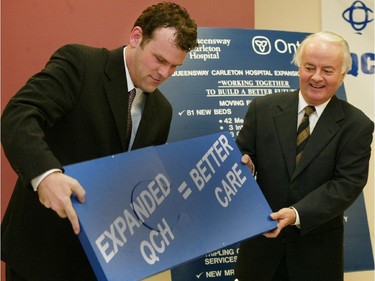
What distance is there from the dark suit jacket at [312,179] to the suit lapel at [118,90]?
0.71 metres

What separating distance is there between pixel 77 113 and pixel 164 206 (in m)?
0.40

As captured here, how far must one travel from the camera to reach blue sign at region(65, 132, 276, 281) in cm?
133

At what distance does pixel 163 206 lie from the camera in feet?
4.97

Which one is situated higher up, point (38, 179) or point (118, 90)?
point (118, 90)

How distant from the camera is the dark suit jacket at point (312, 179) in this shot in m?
2.07

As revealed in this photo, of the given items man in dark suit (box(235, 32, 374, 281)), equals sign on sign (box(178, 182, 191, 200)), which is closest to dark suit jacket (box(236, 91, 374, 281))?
man in dark suit (box(235, 32, 374, 281))

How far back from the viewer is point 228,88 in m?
3.00

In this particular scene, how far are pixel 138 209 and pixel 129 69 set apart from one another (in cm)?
55

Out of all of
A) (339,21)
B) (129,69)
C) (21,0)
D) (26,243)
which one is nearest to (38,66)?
(21,0)

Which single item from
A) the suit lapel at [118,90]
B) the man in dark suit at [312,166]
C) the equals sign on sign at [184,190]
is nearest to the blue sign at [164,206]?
the equals sign on sign at [184,190]

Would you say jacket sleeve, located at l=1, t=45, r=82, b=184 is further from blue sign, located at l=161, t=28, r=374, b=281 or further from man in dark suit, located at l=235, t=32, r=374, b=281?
blue sign, located at l=161, t=28, r=374, b=281

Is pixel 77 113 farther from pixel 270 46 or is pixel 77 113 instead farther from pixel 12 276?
pixel 270 46

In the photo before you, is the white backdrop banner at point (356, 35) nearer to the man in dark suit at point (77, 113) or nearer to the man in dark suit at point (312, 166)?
the man in dark suit at point (312, 166)

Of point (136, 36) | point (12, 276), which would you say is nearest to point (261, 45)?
point (136, 36)
